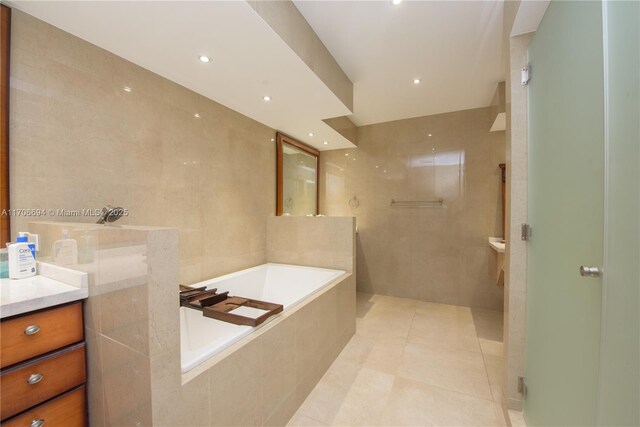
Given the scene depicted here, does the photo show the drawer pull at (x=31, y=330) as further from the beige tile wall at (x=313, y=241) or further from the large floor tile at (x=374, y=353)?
the beige tile wall at (x=313, y=241)

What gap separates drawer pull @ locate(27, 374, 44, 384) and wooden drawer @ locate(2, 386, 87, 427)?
0.34ft

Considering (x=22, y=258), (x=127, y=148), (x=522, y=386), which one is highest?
(x=127, y=148)

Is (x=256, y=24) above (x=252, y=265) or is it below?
above

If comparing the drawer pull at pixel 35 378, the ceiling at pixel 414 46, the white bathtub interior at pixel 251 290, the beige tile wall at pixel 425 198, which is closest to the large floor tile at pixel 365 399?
the white bathtub interior at pixel 251 290

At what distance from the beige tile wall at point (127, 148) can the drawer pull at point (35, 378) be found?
2.54 feet

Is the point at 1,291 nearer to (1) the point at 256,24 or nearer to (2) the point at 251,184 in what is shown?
(1) the point at 256,24

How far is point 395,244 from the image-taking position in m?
3.73

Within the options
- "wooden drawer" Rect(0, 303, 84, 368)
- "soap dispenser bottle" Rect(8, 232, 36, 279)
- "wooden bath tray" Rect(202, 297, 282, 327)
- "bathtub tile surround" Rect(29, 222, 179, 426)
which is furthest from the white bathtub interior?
"soap dispenser bottle" Rect(8, 232, 36, 279)

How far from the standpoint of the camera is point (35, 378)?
0.92 meters

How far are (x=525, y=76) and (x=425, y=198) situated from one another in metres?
2.29

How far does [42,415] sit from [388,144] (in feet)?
12.8

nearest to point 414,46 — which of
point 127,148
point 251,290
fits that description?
point 127,148

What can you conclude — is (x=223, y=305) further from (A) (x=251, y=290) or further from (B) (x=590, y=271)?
(B) (x=590, y=271)

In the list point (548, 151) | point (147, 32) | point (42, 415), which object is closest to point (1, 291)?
point (42, 415)
